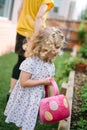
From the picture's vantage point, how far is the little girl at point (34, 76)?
136 inches

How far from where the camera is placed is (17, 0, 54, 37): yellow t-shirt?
4.80m

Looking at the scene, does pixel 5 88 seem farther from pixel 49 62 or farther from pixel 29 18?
pixel 49 62

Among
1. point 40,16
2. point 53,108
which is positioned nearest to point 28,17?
point 40,16

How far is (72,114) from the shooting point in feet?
15.1

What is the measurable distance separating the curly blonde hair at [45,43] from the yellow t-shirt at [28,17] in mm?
1259

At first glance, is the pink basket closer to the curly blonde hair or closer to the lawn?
the curly blonde hair

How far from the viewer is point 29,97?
3.57m

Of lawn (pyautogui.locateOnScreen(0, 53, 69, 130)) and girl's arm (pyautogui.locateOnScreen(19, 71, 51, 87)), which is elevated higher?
girl's arm (pyautogui.locateOnScreen(19, 71, 51, 87))

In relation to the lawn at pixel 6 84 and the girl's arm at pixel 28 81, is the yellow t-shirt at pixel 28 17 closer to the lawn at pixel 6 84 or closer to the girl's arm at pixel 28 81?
the lawn at pixel 6 84

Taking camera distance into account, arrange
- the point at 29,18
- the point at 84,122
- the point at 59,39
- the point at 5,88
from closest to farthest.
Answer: the point at 59,39, the point at 84,122, the point at 29,18, the point at 5,88

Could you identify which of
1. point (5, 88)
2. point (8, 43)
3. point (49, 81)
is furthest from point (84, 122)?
point (8, 43)

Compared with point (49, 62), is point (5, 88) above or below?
below

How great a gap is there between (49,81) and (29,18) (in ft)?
5.21

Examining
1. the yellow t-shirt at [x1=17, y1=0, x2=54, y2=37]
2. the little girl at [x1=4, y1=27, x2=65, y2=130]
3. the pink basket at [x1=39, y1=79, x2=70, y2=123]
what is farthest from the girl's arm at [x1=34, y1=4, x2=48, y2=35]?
the pink basket at [x1=39, y1=79, x2=70, y2=123]
